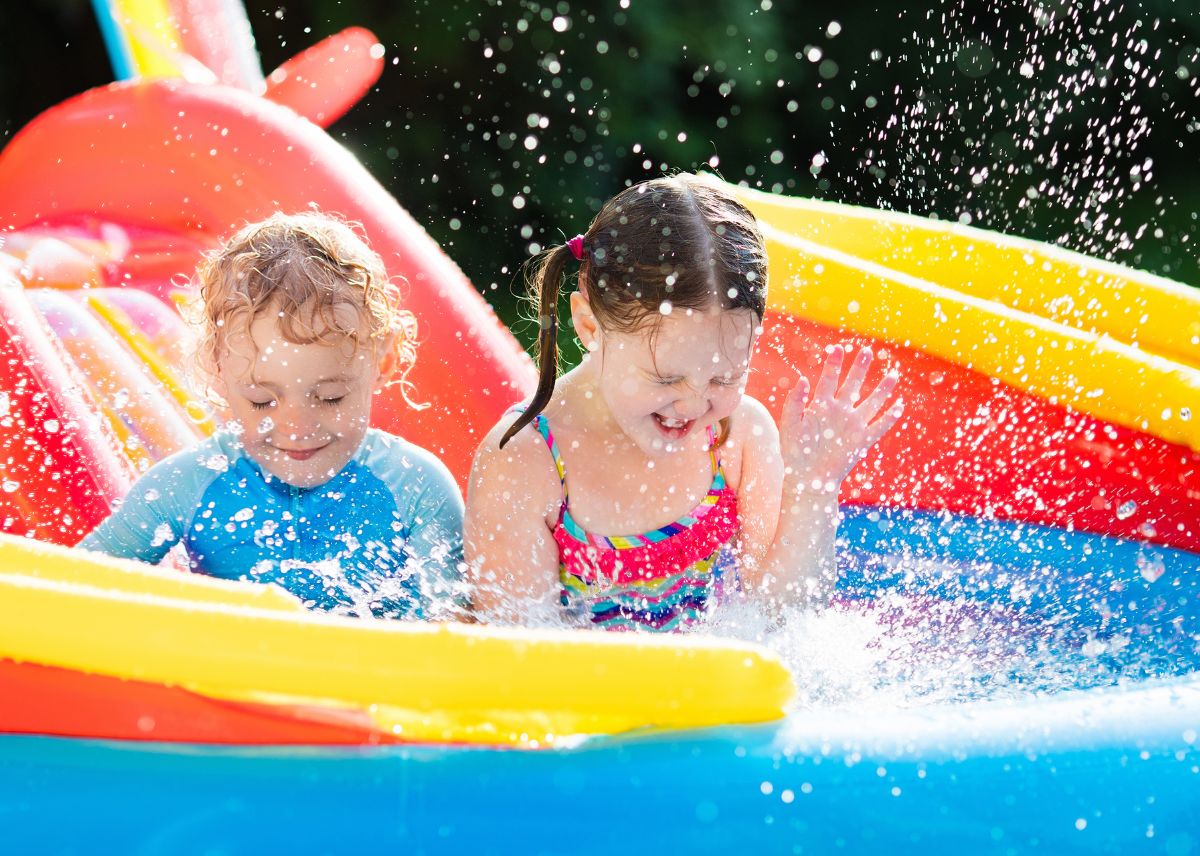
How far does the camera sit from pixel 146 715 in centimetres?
128

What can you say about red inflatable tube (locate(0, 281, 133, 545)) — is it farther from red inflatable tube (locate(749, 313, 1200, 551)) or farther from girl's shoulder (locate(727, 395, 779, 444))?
red inflatable tube (locate(749, 313, 1200, 551))

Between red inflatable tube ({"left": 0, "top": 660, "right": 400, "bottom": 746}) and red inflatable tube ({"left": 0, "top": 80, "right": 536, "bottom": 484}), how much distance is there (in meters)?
1.11

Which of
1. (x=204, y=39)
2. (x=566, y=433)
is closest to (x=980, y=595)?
(x=566, y=433)

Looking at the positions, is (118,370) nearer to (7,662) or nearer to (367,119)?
(7,662)

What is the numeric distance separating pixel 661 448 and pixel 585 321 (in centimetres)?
19

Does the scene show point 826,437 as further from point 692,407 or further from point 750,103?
point 750,103

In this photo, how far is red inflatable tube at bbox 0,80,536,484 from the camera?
2.39 meters

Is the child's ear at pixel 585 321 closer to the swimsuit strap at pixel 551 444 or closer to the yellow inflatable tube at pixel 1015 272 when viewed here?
the swimsuit strap at pixel 551 444

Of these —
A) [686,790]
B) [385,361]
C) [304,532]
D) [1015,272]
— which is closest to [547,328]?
[385,361]

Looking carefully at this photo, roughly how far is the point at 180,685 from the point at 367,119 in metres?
4.14

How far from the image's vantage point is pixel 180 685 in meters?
1.27

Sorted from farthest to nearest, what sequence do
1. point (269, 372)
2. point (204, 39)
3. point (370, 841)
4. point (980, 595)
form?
point (204, 39) < point (980, 595) < point (269, 372) < point (370, 841)

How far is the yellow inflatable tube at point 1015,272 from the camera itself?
7.82 ft

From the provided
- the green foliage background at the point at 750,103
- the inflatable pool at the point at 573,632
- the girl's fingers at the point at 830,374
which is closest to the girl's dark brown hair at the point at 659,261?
the girl's fingers at the point at 830,374
